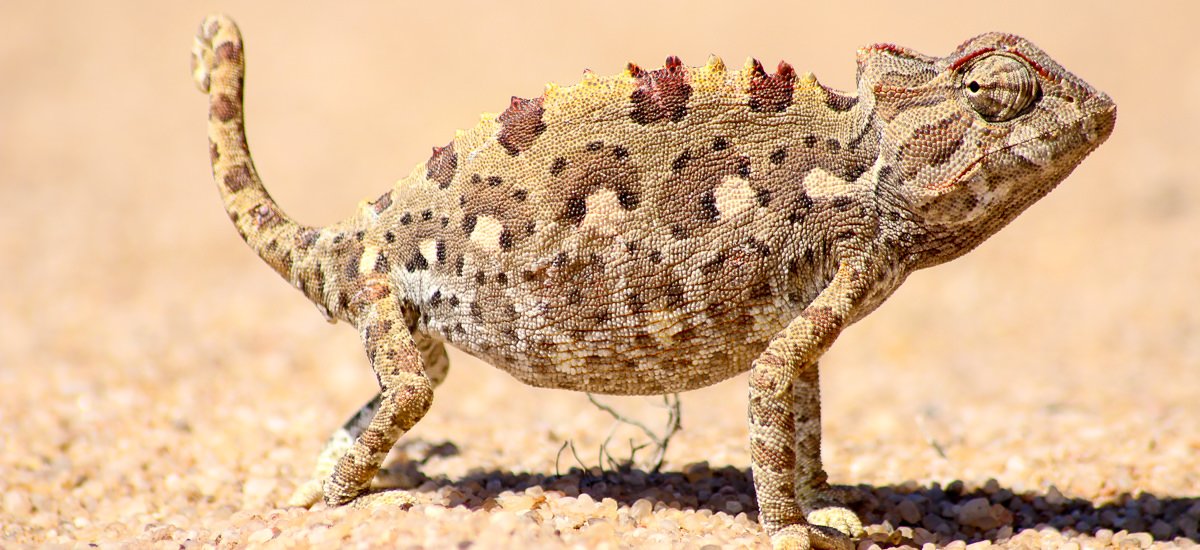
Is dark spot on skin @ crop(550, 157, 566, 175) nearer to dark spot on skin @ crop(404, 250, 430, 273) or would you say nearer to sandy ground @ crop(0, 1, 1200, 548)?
dark spot on skin @ crop(404, 250, 430, 273)

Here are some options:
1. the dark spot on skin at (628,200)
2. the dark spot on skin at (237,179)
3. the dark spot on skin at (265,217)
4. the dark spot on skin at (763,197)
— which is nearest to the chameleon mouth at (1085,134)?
the dark spot on skin at (763,197)

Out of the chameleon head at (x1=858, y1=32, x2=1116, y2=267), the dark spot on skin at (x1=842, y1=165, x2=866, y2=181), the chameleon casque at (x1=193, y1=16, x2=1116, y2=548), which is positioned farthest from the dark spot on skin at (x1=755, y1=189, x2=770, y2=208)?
the chameleon head at (x1=858, y1=32, x2=1116, y2=267)

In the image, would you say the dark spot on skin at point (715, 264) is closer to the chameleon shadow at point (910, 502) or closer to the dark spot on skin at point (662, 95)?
A: the dark spot on skin at point (662, 95)

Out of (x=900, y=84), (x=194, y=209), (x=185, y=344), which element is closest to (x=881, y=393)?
(x=900, y=84)

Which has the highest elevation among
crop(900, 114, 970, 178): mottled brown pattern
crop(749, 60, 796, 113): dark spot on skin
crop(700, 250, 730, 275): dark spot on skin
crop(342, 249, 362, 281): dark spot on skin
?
crop(749, 60, 796, 113): dark spot on skin

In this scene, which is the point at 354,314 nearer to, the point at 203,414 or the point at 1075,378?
the point at 203,414

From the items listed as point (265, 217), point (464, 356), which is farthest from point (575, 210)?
point (464, 356)

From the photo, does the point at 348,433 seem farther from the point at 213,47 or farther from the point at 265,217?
the point at 213,47

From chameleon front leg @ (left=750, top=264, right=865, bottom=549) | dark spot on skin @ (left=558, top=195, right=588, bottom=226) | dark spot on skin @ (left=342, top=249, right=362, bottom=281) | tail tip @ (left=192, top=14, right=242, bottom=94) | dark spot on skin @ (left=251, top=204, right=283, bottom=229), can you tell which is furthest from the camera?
tail tip @ (left=192, top=14, right=242, bottom=94)
